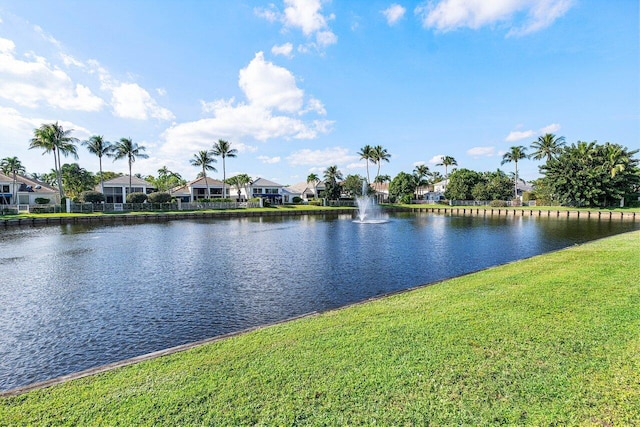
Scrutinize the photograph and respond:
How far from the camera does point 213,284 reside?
1360 centimetres

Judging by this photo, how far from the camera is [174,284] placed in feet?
44.9

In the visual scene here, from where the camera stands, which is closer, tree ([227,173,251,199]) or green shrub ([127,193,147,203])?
green shrub ([127,193,147,203])

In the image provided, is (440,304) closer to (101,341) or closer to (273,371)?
(273,371)

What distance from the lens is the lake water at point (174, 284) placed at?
27.0ft

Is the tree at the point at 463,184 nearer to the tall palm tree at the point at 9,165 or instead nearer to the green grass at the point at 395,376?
the green grass at the point at 395,376

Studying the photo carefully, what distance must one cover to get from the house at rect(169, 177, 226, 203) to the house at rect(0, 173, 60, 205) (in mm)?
21965

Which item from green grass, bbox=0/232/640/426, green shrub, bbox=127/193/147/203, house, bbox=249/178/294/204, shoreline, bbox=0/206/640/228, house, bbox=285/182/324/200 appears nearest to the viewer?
green grass, bbox=0/232/640/426

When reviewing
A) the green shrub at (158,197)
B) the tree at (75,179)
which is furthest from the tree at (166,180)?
the green shrub at (158,197)

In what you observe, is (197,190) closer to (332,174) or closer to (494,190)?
(332,174)

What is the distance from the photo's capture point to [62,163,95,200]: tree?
79.2 m

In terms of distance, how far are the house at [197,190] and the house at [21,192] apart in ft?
72.1

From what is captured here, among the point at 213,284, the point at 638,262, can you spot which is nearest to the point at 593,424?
the point at 638,262

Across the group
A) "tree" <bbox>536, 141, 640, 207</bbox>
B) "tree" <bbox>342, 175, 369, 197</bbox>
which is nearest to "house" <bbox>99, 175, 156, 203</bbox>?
"tree" <bbox>342, 175, 369, 197</bbox>

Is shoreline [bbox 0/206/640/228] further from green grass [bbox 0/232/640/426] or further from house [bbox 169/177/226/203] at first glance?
green grass [bbox 0/232/640/426]
